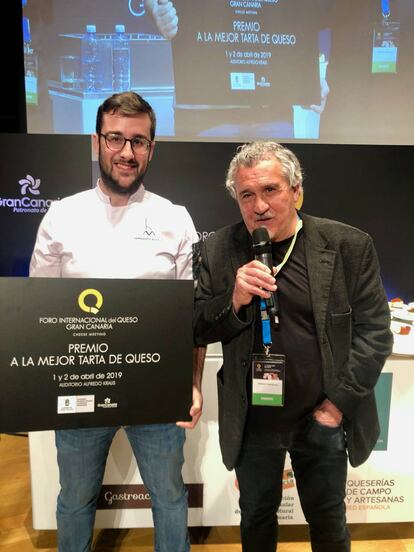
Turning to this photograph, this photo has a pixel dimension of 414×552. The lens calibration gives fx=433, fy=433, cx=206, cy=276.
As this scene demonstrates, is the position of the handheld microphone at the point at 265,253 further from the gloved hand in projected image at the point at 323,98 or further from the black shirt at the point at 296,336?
the gloved hand in projected image at the point at 323,98

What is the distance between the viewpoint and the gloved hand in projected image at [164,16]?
11.9 ft

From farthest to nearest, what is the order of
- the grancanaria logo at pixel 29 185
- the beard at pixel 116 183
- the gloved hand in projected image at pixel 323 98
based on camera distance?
the gloved hand in projected image at pixel 323 98, the grancanaria logo at pixel 29 185, the beard at pixel 116 183

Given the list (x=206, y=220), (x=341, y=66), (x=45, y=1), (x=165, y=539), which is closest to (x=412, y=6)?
(x=341, y=66)

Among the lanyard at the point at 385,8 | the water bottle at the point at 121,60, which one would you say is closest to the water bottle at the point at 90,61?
the water bottle at the point at 121,60

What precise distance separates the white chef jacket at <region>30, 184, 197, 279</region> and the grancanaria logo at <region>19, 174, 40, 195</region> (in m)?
2.02

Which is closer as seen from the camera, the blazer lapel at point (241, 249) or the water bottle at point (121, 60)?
the blazer lapel at point (241, 249)

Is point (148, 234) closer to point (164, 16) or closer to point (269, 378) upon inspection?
point (269, 378)

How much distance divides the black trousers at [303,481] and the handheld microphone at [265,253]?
0.46 metres

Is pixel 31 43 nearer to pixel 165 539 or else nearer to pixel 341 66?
pixel 341 66

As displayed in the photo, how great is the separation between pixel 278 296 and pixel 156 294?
39cm

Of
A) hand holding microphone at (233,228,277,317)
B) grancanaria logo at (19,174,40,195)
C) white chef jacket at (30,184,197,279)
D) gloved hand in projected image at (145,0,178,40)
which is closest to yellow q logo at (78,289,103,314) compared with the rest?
white chef jacket at (30,184,197,279)

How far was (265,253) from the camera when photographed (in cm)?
127

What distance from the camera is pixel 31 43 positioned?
12.3 feet

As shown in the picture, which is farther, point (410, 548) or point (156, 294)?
point (410, 548)
